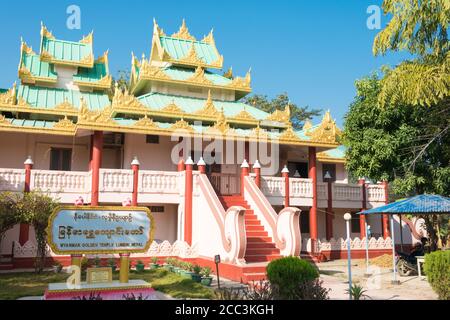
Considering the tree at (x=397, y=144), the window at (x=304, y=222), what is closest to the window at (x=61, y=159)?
the window at (x=304, y=222)

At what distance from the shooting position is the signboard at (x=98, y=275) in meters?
10.1

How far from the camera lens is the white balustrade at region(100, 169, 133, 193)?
17453mm

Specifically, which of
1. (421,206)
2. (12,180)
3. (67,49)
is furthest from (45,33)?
(421,206)

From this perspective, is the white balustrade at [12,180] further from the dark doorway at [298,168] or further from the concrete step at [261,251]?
the dark doorway at [298,168]

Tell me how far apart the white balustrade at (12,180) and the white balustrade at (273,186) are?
9.90 metres

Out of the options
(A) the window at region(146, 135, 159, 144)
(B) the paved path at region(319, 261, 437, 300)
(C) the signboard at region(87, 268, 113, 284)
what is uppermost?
(A) the window at region(146, 135, 159, 144)

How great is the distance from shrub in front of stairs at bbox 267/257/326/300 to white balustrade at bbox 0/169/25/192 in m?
11.7

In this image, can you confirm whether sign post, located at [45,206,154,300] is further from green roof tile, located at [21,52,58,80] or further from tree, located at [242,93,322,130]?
tree, located at [242,93,322,130]

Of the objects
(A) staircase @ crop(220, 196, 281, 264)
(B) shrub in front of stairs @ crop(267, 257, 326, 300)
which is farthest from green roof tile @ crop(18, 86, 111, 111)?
(B) shrub in front of stairs @ crop(267, 257, 326, 300)

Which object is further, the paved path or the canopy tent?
the canopy tent

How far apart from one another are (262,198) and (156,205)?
18.1ft
